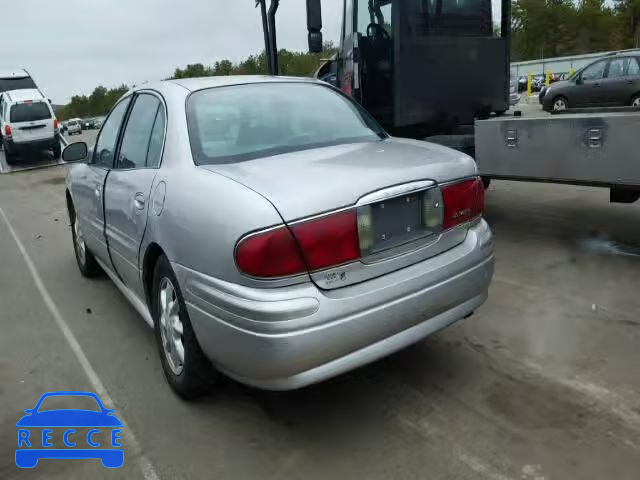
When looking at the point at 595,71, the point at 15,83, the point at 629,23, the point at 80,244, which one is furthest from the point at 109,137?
the point at 629,23

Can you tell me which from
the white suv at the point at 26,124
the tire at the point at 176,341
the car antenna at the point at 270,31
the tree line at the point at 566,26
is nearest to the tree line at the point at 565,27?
the tree line at the point at 566,26

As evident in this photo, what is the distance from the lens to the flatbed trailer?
15.0 feet

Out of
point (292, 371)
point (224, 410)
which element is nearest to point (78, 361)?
point (224, 410)

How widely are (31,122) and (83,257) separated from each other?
16011 millimetres

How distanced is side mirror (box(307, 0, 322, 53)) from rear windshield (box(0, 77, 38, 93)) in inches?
858

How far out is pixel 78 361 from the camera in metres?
3.86

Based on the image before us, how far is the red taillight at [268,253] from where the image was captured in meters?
2.43

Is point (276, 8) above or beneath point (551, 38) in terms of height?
beneath

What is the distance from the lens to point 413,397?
3127 millimetres

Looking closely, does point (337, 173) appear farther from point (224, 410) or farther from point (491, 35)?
point (491, 35)

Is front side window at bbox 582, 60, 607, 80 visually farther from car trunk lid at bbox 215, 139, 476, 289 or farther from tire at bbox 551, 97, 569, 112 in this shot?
car trunk lid at bbox 215, 139, 476, 289

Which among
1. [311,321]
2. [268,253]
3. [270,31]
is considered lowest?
[311,321]

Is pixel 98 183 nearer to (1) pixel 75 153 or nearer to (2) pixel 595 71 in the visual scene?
(1) pixel 75 153

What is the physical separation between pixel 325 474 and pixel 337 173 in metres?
1.32
